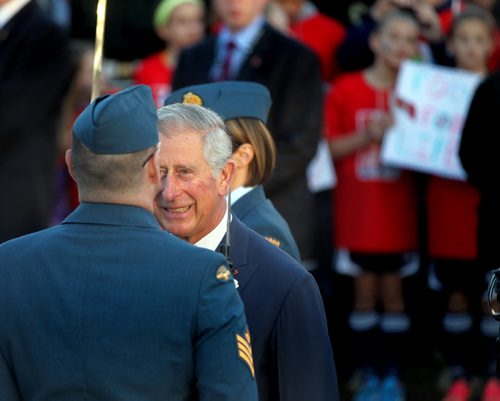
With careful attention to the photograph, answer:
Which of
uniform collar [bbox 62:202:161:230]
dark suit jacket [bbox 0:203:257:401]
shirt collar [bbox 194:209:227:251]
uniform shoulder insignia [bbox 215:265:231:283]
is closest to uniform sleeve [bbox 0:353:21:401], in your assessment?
dark suit jacket [bbox 0:203:257:401]

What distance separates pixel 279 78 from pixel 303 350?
11.5ft

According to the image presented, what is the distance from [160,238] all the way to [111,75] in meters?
6.03

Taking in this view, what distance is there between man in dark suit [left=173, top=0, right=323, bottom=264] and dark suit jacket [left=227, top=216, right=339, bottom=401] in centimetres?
315

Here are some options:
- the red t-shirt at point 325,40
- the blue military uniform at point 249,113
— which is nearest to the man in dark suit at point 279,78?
the red t-shirt at point 325,40

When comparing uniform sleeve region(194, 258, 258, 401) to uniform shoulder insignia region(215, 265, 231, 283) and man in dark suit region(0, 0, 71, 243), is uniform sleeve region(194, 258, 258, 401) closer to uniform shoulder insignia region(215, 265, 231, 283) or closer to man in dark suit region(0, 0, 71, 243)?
uniform shoulder insignia region(215, 265, 231, 283)

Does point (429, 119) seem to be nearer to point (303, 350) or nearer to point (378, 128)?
point (378, 128)

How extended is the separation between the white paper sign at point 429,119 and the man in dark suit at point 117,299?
4.34 m

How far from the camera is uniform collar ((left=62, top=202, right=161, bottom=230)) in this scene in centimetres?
313

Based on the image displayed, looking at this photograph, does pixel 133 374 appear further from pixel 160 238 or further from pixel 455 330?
pixel 455 330

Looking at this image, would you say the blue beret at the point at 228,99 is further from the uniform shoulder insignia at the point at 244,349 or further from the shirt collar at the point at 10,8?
the shirt collar at the point at 10,8

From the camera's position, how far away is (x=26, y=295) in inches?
123

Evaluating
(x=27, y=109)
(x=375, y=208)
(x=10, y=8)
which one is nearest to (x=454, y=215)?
(x=375, y=208)

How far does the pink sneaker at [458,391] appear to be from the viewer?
285 inches

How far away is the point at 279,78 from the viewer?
6.89 m
